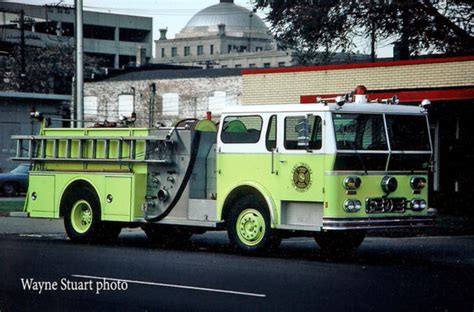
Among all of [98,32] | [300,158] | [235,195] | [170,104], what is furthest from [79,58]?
[98,32]

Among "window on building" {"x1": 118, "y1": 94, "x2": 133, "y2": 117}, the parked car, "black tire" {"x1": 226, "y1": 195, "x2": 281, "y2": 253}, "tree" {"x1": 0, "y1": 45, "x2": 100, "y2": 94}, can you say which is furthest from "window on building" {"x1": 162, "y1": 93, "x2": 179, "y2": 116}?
"black tire" {"x1": 226, "y1": 195, "x2": 281, "y2": 253}

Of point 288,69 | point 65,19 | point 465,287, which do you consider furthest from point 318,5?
point 65,19

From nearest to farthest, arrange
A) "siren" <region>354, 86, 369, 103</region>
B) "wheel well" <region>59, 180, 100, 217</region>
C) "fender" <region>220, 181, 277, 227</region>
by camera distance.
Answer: "fender" <region>220, 181, 277, 227</region> → "siren" <region>354, 86, 369, 103</region> → "wheel well" <region>59, 180, 100, 217</region>

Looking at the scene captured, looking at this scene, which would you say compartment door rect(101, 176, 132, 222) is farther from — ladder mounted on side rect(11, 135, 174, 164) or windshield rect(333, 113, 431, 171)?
windshield rect(333, 113, 431, 171)

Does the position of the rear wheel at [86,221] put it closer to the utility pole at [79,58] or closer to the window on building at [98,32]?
the utility pole at [79,58]

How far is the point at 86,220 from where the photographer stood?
20031 mm

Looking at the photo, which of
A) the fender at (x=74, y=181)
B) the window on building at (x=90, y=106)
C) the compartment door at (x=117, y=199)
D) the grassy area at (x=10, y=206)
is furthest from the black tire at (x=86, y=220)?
the window on building at (x=90, y=106)

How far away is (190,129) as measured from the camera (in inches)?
752

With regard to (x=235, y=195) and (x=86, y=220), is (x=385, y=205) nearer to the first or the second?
(x=235, y=195)

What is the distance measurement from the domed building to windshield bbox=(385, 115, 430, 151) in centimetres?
9492

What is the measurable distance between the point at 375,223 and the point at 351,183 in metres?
0.75

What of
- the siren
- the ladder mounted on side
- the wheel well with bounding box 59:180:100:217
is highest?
the siren

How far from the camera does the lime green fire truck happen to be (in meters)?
17.0

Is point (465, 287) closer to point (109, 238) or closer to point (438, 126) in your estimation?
point (109, 238)
